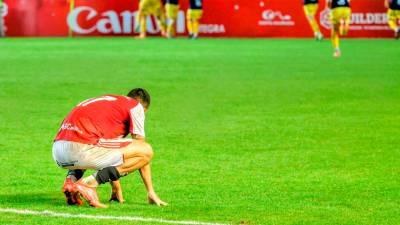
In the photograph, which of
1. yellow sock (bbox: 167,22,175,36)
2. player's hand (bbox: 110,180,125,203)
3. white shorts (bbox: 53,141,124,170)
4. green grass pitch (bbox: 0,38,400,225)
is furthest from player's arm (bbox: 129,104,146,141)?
yellow sock (bbox: 167,22,175,36)

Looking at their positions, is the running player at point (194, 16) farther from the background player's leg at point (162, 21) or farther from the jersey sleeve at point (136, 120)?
the jersey sleeve at point (136, 120)

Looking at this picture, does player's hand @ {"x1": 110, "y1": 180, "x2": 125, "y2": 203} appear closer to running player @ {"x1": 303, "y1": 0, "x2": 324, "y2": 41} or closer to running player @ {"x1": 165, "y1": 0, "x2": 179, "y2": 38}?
running player @ {"x1": 303, "y1": 0, "x2": 324, "y2": 41}

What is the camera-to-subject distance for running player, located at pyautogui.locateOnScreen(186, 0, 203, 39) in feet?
154

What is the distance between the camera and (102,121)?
34.7 feet

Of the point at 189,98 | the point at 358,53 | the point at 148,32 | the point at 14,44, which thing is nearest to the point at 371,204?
the point at 189,98

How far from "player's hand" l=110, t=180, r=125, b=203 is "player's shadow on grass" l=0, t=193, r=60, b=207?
0.44 meters

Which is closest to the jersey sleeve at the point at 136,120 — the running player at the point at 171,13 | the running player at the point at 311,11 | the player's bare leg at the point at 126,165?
the player's bare leg at the point at 126,165

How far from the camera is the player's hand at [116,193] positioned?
35.4ft

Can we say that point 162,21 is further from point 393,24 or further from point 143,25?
point 393,24

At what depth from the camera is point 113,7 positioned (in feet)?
159

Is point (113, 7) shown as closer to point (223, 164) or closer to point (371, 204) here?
point (223, 164)

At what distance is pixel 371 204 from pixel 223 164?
10.2 ft

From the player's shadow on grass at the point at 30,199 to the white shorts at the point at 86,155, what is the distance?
1.44 ft

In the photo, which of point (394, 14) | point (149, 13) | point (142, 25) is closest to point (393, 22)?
point (394, 14)
